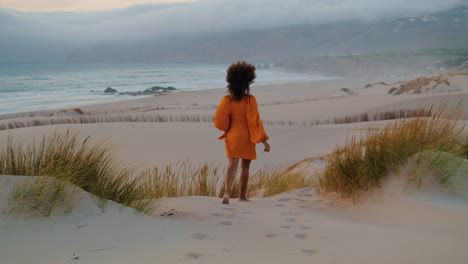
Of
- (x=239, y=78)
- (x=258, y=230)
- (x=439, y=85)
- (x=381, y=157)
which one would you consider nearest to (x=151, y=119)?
(x=239, y=78)

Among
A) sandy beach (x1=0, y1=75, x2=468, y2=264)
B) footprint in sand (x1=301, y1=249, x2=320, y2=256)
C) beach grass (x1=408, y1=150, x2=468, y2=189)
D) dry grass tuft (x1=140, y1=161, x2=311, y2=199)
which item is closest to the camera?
sandy beach (x1=0, y1=75, x2=468, y2=264)

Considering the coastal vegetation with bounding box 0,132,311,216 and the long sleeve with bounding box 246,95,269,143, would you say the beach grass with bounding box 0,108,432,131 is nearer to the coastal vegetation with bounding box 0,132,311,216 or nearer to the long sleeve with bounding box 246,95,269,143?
the long sleeve with bounding box 246,95,269,143

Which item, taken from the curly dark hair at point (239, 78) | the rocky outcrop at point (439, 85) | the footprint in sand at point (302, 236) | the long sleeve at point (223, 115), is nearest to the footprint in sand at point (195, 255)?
the footprint in sand at point (302, 236)

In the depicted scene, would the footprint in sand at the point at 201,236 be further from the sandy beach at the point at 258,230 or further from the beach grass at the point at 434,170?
the beach grass at the point at 434,170

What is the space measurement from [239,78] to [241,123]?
1.67ft

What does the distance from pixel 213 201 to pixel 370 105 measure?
40.4 ft

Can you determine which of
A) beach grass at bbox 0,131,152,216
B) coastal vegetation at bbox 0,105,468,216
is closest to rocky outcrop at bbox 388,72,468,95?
coastal vegetation at bbox 0,105,468,216

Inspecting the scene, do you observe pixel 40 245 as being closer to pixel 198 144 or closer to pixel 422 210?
pixel 422 210

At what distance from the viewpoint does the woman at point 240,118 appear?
5.18m

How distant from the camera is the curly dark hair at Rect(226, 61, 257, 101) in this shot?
5.16 meters

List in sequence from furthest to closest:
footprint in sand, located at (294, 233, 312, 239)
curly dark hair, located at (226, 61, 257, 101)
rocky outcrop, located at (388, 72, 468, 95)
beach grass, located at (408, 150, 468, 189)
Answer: rocky outcrop, located at (388, 72, 468, 95)
curly dark hair, located at (226, 61, 257, 101)
beach grass, located at (408, 150, 468, 189)
footprint in sand, located at (294, 233, 312, 239)

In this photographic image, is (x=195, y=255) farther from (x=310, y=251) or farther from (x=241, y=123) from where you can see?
(x=241, y=123)

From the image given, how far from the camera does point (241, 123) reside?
5.28 m

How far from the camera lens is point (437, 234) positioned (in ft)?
12.1
